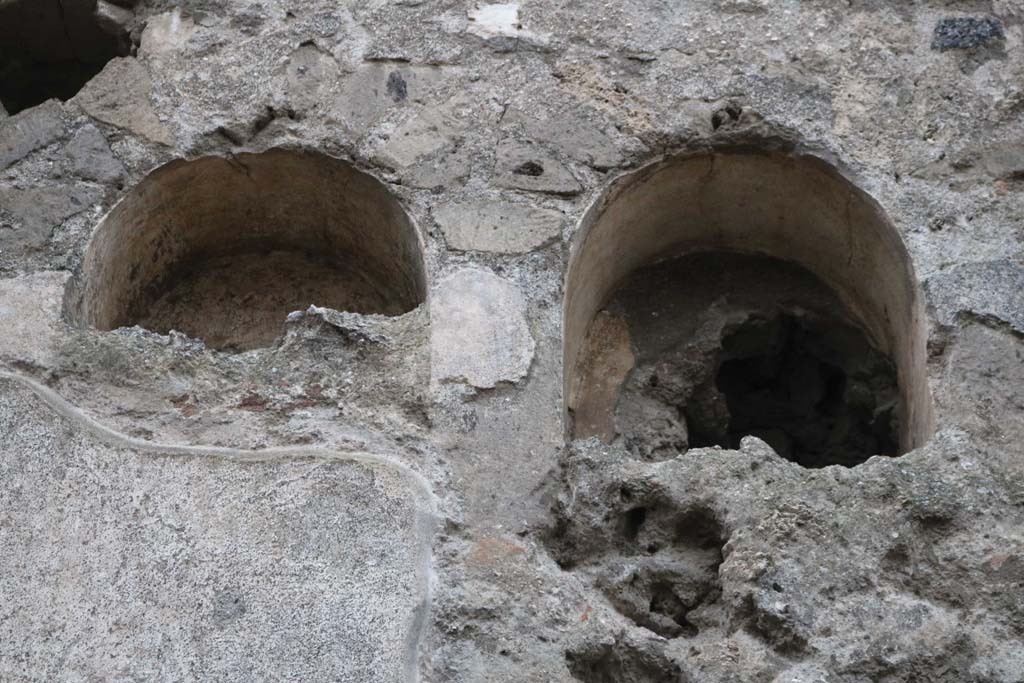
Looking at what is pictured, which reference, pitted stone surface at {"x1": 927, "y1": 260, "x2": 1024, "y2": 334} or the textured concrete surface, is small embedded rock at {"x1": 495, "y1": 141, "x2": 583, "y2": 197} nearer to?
the textured concrete surface

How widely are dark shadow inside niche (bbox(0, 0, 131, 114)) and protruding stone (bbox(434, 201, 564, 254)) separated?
94 centimetres

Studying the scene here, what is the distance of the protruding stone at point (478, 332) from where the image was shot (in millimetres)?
3141

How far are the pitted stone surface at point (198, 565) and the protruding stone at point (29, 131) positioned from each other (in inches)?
27.1

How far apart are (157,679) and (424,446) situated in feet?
2.00

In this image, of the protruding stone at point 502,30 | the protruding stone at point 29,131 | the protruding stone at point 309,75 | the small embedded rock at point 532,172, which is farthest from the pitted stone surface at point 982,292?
the protruding stone at point 29,131

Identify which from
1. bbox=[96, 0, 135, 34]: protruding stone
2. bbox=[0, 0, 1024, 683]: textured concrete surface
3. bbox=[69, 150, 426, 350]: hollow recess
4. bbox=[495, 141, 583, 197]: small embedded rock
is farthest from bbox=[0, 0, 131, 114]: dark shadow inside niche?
bbox=[495, 141, 583, 197]: small embedded rock

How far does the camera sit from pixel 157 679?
2752 mm

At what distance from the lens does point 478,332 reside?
319 centimetres

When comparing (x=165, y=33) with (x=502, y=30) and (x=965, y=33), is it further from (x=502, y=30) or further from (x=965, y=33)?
(x=965, y=33)

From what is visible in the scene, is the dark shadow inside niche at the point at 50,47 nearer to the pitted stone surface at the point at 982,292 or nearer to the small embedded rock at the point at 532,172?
the small embedded rock at the point at 532,172

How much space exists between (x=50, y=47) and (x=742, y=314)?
1739 millimetres

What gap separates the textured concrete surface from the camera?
2.81 meters

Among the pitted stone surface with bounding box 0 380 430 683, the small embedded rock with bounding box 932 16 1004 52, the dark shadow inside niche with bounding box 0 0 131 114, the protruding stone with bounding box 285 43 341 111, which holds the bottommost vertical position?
the pitted stone surface with bounding box 0 380 430 683

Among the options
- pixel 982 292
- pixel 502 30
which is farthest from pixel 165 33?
pixel 982 292
